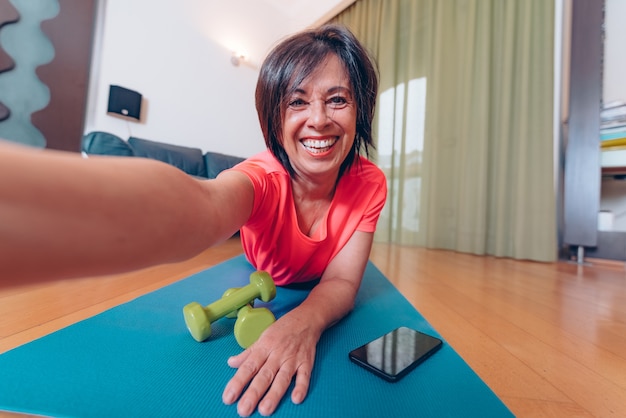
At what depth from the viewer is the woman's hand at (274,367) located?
0.38 m

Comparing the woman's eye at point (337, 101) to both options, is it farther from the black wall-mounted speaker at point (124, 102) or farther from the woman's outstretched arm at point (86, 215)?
the black wall-mounted speaker at point (124, 102)

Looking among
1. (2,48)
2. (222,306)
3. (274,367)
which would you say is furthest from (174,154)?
(274,367)

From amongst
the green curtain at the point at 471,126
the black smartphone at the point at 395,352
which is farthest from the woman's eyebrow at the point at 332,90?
the green curtain at the point at 471,126

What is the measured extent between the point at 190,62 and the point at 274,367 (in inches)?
118

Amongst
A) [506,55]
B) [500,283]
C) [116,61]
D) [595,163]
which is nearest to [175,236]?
[500,283]

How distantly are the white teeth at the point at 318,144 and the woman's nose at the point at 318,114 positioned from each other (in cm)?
4

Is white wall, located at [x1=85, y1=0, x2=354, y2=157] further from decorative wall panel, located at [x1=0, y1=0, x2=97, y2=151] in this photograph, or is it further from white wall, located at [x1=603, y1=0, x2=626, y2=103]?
white wall, located at [x1=603, y1=0, x2=626, y2=103]

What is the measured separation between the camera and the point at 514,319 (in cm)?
81

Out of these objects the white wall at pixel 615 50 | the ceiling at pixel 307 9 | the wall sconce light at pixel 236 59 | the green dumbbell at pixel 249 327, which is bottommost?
the green dumbbell at pixel 249 327

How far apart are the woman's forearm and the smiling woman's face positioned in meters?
0.42

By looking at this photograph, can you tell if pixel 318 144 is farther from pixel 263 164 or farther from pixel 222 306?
pixel 222 306

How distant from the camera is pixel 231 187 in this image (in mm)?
461

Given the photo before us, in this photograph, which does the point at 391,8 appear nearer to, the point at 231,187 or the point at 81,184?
the point at 231,187

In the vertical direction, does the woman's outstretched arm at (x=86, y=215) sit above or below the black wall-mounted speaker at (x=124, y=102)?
below
